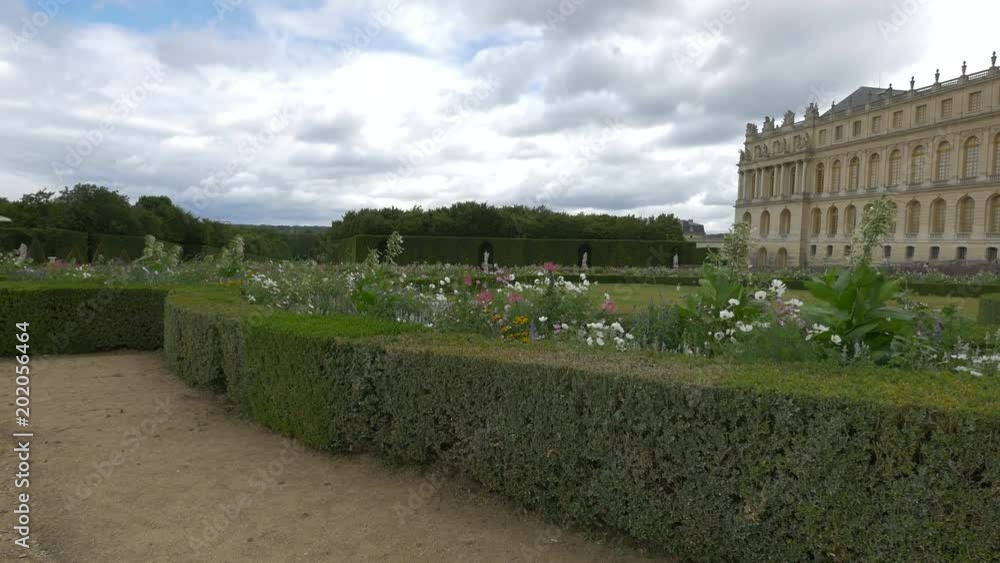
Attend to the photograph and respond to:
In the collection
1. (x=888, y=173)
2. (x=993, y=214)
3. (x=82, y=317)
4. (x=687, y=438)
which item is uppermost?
(x=888, y=173)

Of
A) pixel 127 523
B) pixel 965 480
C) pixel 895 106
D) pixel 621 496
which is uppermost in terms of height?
pixel 895 106

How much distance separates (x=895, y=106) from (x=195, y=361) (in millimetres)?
58393

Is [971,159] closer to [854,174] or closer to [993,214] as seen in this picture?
[993,214]

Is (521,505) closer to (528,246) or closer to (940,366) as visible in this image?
(940,366)

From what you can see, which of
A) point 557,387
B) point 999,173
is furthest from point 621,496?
point 999,173

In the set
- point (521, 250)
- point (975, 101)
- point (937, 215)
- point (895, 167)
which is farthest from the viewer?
point (895, 167)

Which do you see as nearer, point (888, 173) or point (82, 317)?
point (82, 317)

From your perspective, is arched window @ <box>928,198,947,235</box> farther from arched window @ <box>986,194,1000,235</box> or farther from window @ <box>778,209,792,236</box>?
window @ <box>778,209,792,236</box>

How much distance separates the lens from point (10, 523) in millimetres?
3621

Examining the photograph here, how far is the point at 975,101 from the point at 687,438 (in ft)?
180

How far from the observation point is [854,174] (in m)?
56.6

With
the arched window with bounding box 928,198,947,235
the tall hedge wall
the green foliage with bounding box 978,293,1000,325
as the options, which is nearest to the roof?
the arched window with bounding box 928,198,947,235

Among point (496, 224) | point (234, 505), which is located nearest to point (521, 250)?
point (496, 224)

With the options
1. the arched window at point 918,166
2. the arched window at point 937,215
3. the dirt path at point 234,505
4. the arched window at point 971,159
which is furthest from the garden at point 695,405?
the arched window at point 918,166
